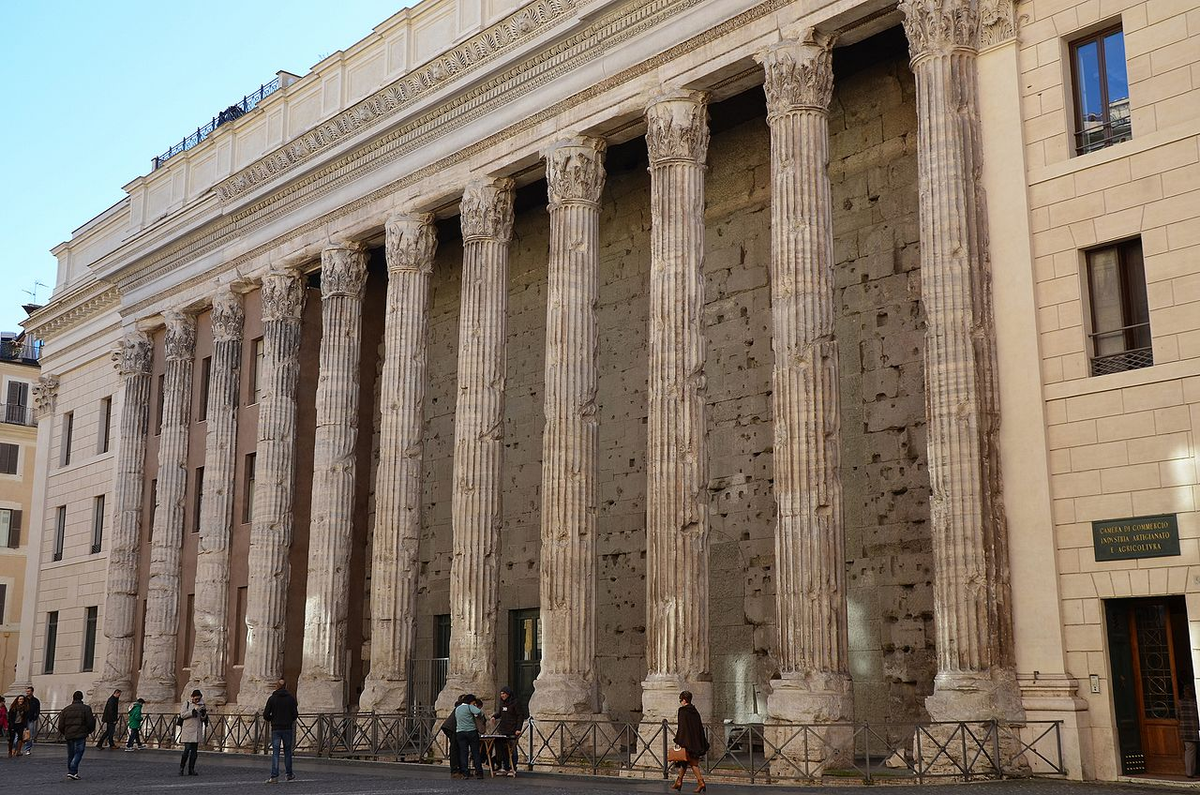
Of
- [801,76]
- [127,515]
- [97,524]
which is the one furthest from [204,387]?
[801,76]

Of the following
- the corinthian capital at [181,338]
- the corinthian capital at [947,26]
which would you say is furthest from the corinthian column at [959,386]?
the corinthian capital at [181,338]

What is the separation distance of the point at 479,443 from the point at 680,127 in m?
7.36

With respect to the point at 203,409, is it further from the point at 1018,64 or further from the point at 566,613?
the point at 1018,64

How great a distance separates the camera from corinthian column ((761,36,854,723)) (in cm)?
1858

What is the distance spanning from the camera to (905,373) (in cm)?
2258

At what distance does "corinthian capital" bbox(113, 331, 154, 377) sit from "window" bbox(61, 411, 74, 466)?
7.32 metres

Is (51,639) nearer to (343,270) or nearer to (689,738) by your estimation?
(343,270)

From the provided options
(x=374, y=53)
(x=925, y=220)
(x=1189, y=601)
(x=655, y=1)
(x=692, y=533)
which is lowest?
(x=1189, y=601)

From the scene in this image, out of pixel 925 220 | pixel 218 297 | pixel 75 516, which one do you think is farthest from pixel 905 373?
pixel 75 516

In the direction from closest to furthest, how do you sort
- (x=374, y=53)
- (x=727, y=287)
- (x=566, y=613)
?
(x=566, y=613) → (x=727, y=287) → (x=374, y=53)

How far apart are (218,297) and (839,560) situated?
2040 cm

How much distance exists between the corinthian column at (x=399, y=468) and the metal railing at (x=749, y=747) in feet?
3.58

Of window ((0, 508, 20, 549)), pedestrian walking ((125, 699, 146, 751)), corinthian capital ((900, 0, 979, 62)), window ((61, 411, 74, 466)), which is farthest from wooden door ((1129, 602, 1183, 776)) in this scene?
window ((0, 508, 20, 549))

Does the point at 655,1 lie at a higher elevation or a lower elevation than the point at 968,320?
higher
